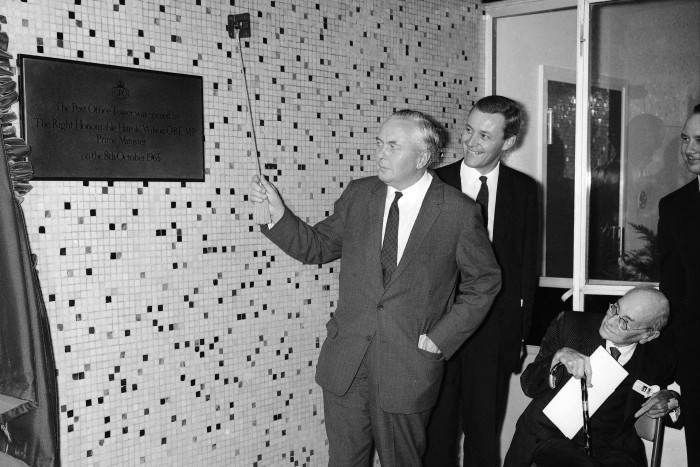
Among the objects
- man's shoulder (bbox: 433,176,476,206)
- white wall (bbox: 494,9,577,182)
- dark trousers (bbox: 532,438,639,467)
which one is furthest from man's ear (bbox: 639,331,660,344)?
white wall (bbox: 494,9,577,182)

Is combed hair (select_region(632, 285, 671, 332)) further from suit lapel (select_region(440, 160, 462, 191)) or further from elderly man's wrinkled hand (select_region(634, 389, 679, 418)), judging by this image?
suit lapel (select_region(440, 160, 462, 191))

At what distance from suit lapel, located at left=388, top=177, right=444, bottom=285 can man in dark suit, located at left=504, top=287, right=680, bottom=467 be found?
1.90 ft

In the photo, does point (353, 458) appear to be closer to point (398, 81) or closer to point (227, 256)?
point (227, 256)

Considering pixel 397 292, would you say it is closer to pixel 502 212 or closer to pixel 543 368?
pixel 543 368

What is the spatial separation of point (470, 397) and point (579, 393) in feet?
2.45

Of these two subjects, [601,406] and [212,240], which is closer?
[601,406]

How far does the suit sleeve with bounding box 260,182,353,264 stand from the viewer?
8.87 ft

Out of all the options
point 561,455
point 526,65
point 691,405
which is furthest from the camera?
point 526,65

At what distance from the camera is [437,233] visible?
270cm

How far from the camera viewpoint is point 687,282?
2.86 meters

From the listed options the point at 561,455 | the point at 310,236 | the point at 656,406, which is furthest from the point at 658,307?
the point at 310,236

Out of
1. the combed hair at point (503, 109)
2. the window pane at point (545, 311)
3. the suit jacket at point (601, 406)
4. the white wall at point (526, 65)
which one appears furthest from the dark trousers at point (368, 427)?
the white wall at point (526, 65)

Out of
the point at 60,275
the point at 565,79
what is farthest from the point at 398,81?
the point at 60,275

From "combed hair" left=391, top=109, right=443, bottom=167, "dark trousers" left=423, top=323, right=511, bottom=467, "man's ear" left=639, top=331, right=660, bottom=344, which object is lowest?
"dark trousers" left=423, top=323, right=511, bottom=467
